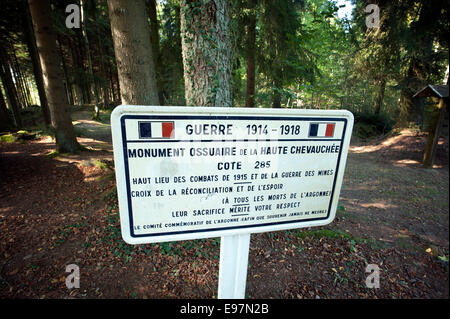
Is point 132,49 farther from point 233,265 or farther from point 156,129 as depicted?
point 233,265

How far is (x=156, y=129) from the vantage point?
1.08 m

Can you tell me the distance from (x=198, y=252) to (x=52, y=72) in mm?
7351

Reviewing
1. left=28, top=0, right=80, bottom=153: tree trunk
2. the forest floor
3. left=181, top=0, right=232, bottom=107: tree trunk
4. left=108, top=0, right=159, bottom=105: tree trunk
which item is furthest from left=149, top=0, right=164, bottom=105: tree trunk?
left=181, top=0, right=232, bottom=107: tree trunk

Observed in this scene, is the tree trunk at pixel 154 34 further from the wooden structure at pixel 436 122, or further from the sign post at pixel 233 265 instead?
the wooden structure at pixel 436 122

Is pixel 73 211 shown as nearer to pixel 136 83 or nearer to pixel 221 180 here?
pixel 136 83

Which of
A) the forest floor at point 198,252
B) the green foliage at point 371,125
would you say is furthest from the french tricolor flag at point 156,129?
the green foliage at point 371,125

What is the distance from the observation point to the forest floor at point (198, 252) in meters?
2.72

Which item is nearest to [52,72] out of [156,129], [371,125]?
[156,129]

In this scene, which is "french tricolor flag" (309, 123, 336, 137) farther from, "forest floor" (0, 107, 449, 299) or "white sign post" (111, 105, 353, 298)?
"forest floor" (0, 107, 449, 299)

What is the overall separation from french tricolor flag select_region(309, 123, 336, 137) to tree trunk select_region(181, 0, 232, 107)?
1.51 metres

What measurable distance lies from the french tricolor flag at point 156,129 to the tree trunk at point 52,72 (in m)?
7.75

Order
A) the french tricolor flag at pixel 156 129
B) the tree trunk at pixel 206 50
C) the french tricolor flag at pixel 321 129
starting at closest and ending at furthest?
the french tricolor flag at pixel 156 129 → the french tricolor flag at pixel 321 129 → the tree trunk at pixel 206 50

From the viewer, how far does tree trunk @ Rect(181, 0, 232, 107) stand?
7.48 feet
